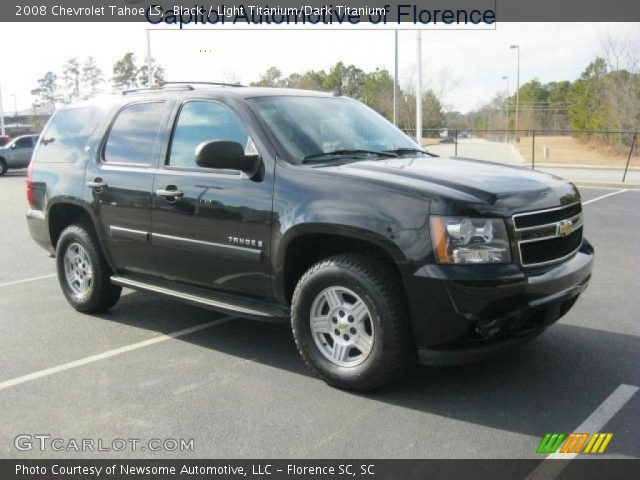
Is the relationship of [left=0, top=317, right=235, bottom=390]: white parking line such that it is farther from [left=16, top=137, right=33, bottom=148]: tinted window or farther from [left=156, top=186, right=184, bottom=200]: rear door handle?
[left=16, top=137, right=33, bottom=148]: tinted window

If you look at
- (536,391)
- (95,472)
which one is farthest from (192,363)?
(536,391)

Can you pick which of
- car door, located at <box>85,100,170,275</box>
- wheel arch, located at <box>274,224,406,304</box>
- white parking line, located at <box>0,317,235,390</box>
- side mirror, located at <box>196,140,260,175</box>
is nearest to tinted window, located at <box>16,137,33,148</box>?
car door, located at <box>85,100,170,275</box>

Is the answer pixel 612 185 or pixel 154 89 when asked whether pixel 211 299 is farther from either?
pixel 612 185

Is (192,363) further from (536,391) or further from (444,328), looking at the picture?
(536,391)

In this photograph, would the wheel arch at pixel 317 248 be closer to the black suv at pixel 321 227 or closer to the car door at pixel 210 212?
the black suv at pixel 321 227

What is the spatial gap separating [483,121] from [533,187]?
327 feet

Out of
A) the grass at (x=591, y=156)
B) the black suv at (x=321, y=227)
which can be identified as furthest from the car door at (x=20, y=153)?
the black suv at (x=321, y=227)

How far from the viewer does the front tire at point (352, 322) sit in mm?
3807

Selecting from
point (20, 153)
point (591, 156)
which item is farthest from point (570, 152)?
point (20, 153)

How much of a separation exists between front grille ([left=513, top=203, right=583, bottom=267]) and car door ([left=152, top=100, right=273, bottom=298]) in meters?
1.62

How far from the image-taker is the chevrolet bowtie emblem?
402cm

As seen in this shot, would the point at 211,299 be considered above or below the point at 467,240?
below

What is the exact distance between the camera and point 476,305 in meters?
3.56
